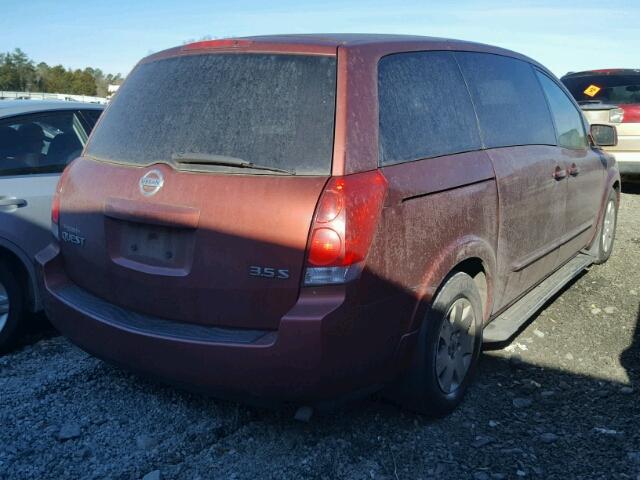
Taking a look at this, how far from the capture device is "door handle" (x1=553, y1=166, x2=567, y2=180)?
4264mm

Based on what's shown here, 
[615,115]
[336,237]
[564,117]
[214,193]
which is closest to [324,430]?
[336,237]

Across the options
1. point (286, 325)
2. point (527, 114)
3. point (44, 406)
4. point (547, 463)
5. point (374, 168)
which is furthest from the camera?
point (527, 114)

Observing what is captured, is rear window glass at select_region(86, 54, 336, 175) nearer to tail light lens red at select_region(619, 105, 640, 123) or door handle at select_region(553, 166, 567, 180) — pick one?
door handle at select_region(553, 166, 567, 180)

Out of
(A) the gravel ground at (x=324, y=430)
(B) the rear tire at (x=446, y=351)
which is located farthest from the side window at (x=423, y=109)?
(A) the gravel ground at (x=324, y=430)

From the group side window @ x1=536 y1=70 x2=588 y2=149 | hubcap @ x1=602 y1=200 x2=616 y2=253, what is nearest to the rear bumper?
side window @ x1=536 y1=70 x2=588 y2=149

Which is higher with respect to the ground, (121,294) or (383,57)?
(383,57)

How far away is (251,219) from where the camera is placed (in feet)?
8.45

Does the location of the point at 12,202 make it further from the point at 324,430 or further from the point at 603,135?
the point at 603,135

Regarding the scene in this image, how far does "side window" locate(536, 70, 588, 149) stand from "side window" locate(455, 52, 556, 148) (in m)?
0.16

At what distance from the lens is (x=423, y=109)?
3.15m

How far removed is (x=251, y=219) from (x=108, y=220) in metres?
0.76

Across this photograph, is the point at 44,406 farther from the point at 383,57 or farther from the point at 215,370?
the point at 383,57

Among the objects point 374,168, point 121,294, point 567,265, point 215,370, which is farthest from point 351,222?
point 567,265

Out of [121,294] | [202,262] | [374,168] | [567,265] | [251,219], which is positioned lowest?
[567,265]
